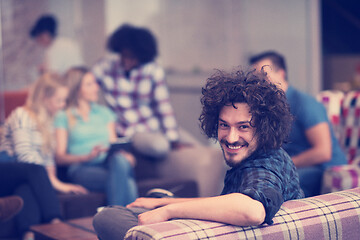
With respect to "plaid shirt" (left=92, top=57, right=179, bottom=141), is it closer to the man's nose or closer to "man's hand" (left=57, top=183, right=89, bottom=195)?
"man's hand" (left=57, top=183, right=89, bottom=195)

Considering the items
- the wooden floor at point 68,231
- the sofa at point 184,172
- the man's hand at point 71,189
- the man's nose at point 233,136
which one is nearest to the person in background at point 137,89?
the sofa at point 184,172

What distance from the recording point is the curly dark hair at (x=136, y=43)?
3723 millimetres

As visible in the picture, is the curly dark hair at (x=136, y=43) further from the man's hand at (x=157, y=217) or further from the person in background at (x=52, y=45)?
the man's hand at (x=157, y=217)

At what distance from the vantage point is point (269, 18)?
524 centimetres

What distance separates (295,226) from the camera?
1388 mm

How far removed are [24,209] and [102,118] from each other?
951 millimetres

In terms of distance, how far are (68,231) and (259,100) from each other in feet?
3.62

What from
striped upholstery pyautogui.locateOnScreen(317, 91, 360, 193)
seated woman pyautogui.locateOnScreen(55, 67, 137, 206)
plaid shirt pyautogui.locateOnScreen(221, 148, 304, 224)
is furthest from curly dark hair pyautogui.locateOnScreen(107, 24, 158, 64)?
plaid shirt pyautogui.locateOnScreen(221, 148, 304, 224)

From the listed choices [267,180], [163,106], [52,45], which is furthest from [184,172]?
[267,180]

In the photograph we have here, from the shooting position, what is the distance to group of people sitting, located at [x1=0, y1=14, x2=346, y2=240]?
146 cm

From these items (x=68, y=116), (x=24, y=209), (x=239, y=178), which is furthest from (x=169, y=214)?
(x=68, y=116)

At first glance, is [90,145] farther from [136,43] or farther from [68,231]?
[68,231]

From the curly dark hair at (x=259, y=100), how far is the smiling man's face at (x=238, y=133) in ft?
0.05

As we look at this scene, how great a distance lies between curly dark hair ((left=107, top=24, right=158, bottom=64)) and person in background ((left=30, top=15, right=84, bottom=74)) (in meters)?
0.95
